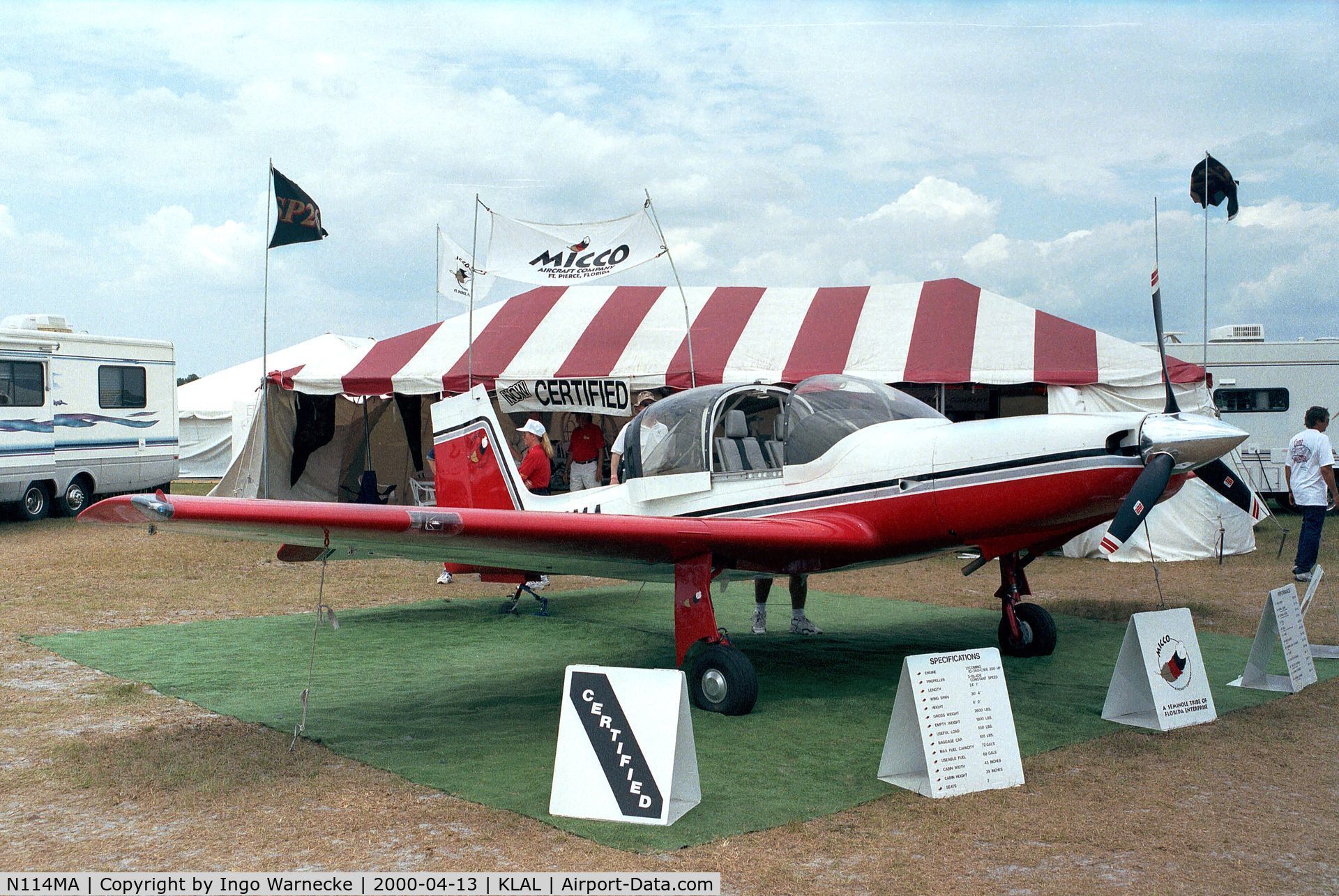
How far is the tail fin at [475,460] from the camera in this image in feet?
25.4

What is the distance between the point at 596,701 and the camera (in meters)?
4.11

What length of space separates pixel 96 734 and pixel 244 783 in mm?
1334

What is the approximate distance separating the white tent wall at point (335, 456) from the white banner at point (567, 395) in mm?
4037

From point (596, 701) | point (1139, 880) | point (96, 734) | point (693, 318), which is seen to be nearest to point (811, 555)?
point (596, 701)

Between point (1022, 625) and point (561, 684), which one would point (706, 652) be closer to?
point (561, 684)

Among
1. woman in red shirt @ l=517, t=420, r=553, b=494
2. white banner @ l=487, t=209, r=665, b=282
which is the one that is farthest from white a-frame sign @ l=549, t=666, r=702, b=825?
white banner @ l=487, t=209, r=665, b=282

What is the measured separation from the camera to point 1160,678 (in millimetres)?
5426

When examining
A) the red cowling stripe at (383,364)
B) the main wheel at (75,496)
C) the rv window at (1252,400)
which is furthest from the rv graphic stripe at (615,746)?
the rv window at (1252,400)

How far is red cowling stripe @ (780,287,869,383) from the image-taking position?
13.2 meters

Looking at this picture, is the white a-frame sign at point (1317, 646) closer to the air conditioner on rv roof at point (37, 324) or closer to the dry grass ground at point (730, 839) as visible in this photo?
the dry grass ground at point (730, 839)

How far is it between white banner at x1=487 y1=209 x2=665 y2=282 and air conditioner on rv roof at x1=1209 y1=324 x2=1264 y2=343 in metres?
12.5

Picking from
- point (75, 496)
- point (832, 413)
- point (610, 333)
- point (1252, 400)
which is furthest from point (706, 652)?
point (1252, 400)

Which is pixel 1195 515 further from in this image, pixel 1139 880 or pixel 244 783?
pixel 244 783

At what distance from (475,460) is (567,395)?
6576 millimetres
